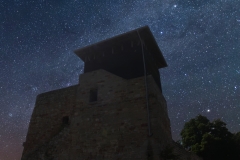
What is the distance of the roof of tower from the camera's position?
12.4 metres

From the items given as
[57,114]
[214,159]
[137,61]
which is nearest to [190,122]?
[214,159]

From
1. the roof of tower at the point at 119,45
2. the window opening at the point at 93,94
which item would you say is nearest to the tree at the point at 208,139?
the roof of tower at the point at 119,45

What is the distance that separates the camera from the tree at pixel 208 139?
20.3 meters

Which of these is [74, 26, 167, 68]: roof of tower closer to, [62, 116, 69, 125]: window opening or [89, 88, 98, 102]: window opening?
[89, 88, 98, 102]: window opening

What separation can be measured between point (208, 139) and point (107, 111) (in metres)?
15.4

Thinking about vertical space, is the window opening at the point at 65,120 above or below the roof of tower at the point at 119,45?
below

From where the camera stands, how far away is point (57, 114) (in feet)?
42.3

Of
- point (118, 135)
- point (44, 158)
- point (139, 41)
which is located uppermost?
point (139, 41)

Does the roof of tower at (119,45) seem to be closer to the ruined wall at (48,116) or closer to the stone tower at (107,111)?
the stone tower at (107,111)

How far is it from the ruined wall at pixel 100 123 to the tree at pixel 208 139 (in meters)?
11.9

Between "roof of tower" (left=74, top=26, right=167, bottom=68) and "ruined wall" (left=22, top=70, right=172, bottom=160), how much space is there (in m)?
1.72

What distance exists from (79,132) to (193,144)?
16505mm

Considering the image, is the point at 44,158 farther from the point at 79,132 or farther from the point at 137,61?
the point at 137,61

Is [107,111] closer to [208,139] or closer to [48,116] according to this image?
[48,116]
